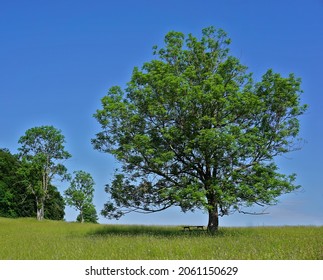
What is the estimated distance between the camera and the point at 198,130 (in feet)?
83.0

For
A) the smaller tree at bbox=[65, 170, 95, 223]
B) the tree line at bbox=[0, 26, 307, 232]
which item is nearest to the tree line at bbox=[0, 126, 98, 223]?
the smaller tree at bbox=[65, 170, 95, 223]

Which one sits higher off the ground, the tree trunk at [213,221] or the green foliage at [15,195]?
the green foliage at [15,195]

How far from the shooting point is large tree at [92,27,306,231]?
24125 mm

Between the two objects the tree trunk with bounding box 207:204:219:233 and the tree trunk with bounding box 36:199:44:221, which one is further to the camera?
the tree trunk with bounding box 36:199:44:221

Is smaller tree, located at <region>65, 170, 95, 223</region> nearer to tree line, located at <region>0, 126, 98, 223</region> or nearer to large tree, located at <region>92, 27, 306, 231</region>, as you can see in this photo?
tree line, located at <region>0, 126, 98, 223</region>

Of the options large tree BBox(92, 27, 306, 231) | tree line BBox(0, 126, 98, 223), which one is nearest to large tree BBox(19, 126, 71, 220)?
tree line BBox(0, 126, 98, 223)

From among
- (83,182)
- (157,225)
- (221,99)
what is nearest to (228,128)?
(221,99)

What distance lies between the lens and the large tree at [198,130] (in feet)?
79.2

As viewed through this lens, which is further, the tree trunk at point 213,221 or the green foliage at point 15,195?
the green foliage at point 15,195

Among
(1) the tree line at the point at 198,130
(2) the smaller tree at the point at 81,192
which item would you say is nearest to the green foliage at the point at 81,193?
(2) the smaller tree at the point at 81,192

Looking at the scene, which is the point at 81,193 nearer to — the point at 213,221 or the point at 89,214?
the point at 89,214

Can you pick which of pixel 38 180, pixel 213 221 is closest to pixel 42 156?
pixel 38 180

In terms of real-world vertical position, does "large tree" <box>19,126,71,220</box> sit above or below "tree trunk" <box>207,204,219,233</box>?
above

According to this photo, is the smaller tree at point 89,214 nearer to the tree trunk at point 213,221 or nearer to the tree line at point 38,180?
the tree line at point 38,180
